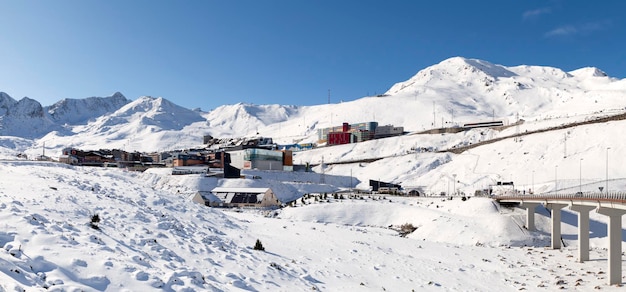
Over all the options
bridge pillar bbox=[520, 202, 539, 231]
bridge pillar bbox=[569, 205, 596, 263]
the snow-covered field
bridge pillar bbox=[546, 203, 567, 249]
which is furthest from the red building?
bridge pillar bbox=[569, 205, 596, 263]

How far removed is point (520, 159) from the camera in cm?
8931

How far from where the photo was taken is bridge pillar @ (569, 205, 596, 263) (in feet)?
109

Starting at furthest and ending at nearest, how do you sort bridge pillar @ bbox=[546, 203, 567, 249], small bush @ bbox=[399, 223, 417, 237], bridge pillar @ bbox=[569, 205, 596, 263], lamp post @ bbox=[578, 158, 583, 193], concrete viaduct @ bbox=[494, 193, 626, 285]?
lamp post @ bbox=[578, 158, 583, 193], small bush @ bbox=[399, 223, 417, 237], bridge pillar @ bbox=[546, 203, 567, 249], bridge pillar @ bbox=[569, 205, 596, 263], concrete viaduct @ bbox=[494, 193, 626, 285]

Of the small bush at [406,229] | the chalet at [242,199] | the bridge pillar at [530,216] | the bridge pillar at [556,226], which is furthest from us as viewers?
the chalet at [242,199]

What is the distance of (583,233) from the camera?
33.9 m

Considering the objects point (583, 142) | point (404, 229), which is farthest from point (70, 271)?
point (583, 142)

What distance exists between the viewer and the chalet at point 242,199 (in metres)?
65.9

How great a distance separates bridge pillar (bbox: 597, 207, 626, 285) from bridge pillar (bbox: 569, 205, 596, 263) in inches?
235

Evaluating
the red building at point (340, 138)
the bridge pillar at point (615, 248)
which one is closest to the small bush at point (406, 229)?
the bridge pillar at point (615, 248)

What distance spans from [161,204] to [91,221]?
9.06 metres

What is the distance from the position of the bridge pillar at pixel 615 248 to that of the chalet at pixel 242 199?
48857mm

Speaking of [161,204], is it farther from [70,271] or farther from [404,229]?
[404,229]

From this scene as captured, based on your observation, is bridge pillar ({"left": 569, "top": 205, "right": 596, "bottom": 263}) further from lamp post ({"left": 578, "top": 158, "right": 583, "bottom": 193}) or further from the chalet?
the chalet

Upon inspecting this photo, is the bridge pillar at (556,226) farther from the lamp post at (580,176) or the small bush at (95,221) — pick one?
the small bush at (95,221)
